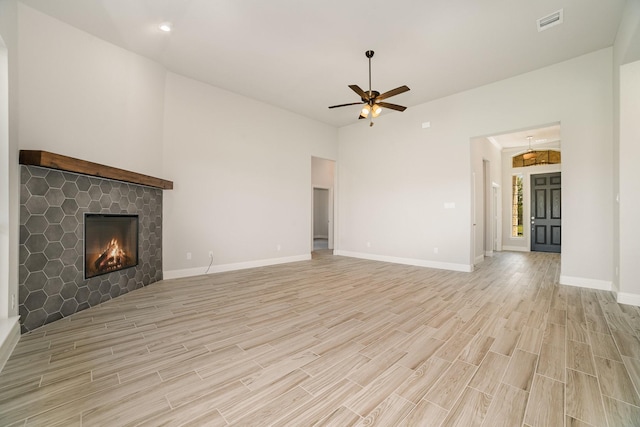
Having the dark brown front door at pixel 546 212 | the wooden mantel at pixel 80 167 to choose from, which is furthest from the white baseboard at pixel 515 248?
the wooden mantel at pixel 80 167

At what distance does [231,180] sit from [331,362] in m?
4.14

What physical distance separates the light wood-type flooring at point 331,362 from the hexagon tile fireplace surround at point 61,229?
0.65ft

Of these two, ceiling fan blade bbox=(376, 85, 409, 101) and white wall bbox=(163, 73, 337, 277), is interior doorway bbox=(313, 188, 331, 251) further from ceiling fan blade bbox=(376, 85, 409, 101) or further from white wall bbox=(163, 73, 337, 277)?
ceiling fan blade bbox=(376, 85, 409, 101)

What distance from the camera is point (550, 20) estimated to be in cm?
323

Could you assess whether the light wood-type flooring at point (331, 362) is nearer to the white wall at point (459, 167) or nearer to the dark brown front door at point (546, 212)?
the white wall at point (459, 167)

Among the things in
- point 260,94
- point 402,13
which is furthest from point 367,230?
point 402,13

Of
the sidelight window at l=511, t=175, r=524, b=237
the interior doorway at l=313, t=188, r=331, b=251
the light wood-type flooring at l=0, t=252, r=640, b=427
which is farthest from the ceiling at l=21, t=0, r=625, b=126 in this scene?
the interior doorway at l=313, t=188, r=331, b=251

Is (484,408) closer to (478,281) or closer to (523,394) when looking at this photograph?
(523,394)

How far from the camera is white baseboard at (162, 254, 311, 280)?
14.8 ft

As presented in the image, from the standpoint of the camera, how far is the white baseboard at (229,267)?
14.8 feet

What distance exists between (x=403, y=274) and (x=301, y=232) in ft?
8.59

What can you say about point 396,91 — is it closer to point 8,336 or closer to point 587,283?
point 587,283

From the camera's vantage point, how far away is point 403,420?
141 cm

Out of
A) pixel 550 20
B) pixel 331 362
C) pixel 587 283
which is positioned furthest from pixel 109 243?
pixel 587 283
